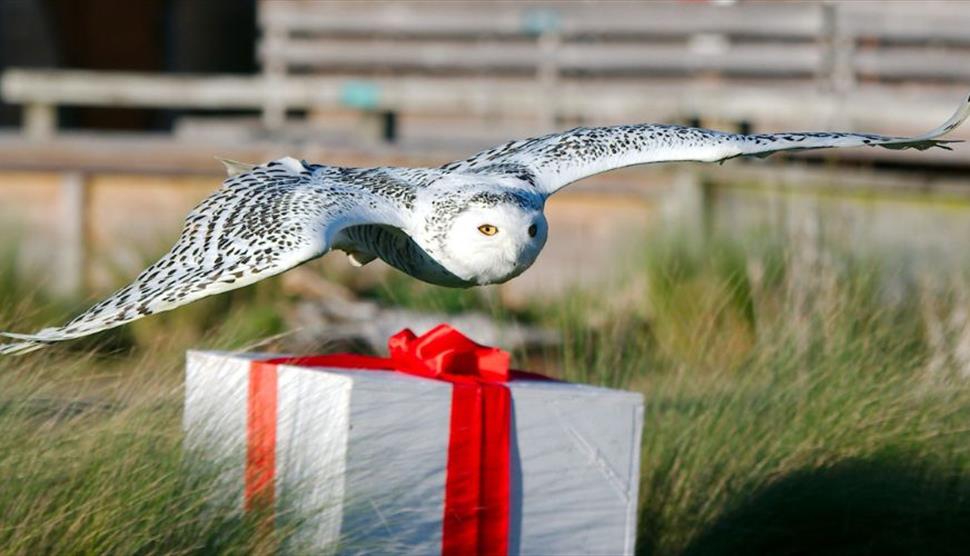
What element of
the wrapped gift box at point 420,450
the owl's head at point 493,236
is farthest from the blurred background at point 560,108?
the wrapped gift box at point 420,450

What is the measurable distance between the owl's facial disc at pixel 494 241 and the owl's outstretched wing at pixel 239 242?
8.9 inches

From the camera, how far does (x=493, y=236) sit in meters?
5.27

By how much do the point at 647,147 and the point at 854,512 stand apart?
160 centimetres

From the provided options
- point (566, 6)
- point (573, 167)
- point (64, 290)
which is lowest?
point (64, 290)

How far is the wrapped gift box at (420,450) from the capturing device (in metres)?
4.77

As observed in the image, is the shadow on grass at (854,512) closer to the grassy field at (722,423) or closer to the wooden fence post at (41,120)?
the grassy field at (722,423)

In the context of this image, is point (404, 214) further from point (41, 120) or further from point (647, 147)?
point (41, 120)

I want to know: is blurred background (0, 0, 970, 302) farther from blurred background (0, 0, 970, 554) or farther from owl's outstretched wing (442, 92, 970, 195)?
owl's outstretched wing (442, 92, 970, 195)

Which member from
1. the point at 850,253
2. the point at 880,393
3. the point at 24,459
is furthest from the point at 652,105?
the point at 24,459

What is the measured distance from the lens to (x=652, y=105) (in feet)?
36.8

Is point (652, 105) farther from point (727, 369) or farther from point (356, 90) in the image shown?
point (727, 369)

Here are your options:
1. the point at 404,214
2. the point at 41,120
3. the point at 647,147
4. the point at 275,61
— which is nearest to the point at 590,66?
the point at 275,61

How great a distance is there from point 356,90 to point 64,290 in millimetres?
2321

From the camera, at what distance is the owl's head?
17.2 feet
